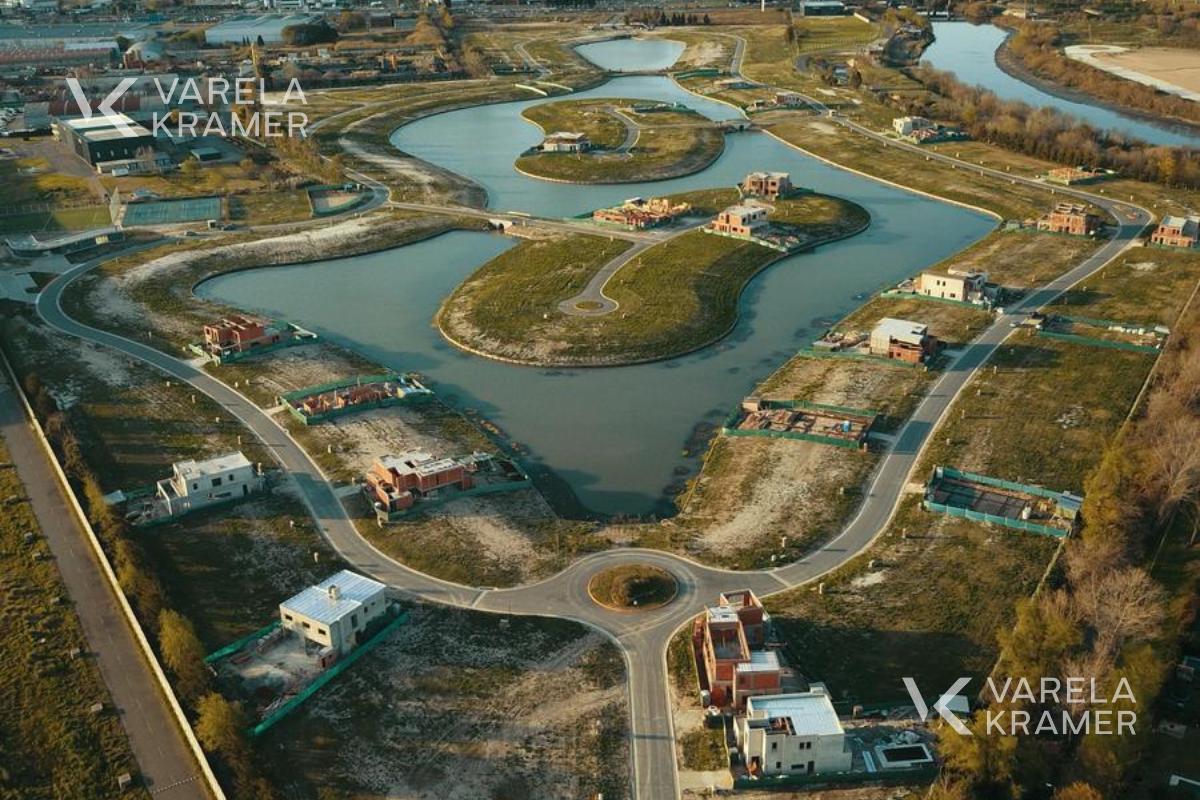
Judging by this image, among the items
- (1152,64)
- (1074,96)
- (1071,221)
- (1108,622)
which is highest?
(1152,64)

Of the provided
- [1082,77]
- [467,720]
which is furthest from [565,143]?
[467,720]

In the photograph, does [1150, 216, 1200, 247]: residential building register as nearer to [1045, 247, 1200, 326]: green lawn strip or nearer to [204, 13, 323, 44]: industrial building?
[1045, 247, 1200, 326]: green lawn strip

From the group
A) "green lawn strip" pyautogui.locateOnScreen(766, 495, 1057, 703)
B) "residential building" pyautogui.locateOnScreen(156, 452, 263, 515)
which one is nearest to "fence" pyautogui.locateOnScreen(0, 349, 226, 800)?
Result: "residential building" pyautogui.locateOnScreen(156, 452, 263, 515)

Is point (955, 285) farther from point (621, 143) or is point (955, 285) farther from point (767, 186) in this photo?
point (621, 143)

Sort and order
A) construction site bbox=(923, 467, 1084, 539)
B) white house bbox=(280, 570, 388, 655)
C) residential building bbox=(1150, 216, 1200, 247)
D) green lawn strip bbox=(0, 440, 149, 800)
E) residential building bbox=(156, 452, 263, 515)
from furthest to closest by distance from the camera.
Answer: residential building bbox=(1150, 216, 1200, 247)
residential building bbox=(156, 452, 263, 515)
construction site bbox=(923, 467, 1084, 539)
white house bbox=(280, 570, 388, 655)
green lawn strip bbox=(0, 440, 149, 800)

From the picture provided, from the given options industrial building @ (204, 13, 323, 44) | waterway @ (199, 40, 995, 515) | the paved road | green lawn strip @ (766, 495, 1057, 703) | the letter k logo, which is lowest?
waterway @ (199, 40, 995, 515)

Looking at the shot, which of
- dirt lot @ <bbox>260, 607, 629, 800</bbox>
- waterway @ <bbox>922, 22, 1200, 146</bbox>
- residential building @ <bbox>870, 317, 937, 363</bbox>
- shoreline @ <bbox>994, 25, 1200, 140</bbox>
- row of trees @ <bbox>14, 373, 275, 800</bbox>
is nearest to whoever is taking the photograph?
row of trees @ <bbox>14, 373, 275, 800</bbox>
